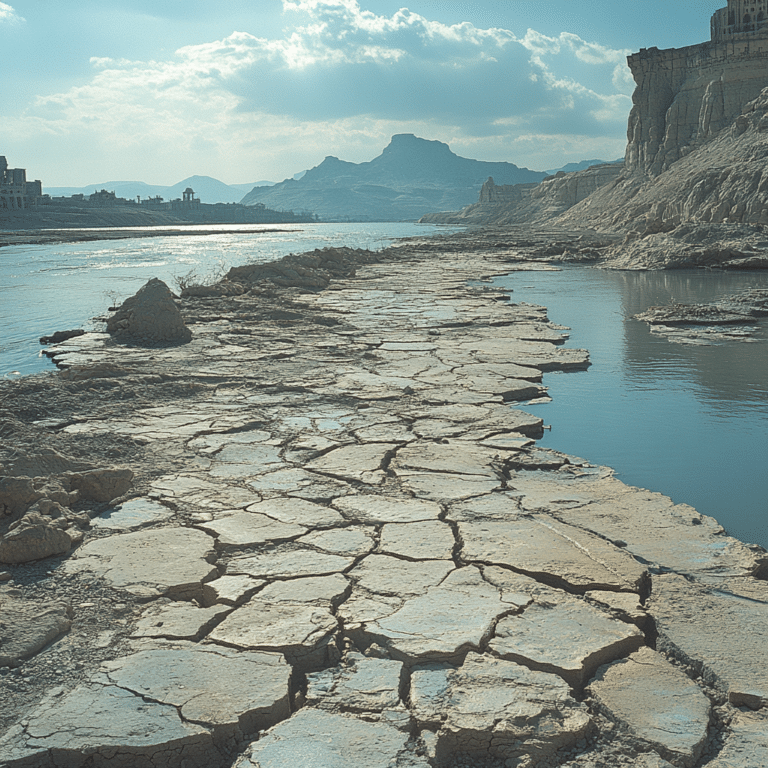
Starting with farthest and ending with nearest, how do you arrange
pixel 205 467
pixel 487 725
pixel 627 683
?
pixel 205 467 < pixel 627 683 < pixel 487 725

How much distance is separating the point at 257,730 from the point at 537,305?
10083 millimetres

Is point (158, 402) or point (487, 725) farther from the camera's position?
point (158, 402)

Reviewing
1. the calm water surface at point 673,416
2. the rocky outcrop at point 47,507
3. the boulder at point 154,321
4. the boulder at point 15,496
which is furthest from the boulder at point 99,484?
the boulder at point 154,321

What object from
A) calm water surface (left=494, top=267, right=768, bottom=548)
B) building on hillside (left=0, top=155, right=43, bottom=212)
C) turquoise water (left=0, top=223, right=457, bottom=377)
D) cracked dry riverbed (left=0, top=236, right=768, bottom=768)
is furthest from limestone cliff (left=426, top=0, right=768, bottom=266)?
building on hillside (left=0, top=155, right=43, bottom=212)

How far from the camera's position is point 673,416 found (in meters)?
5.30

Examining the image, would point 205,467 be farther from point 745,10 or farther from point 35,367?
point 745,10

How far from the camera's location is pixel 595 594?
2615 mm

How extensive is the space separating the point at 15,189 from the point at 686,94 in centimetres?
7608

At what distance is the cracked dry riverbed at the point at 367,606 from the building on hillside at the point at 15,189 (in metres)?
82.7

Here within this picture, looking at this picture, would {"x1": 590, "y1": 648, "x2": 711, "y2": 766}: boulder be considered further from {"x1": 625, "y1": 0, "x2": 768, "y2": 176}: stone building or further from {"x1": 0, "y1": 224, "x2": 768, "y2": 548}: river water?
{"x1": 625, "y1": 0, "x2": 768, "y2": 176}: stone building

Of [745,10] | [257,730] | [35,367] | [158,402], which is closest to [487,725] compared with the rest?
[257,730]

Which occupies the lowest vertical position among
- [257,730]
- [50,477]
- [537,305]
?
[257,730]

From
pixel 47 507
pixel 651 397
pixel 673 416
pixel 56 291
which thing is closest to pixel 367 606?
pixel 47 507

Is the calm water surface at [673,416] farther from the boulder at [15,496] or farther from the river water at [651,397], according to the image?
the boulder at [15,496]
